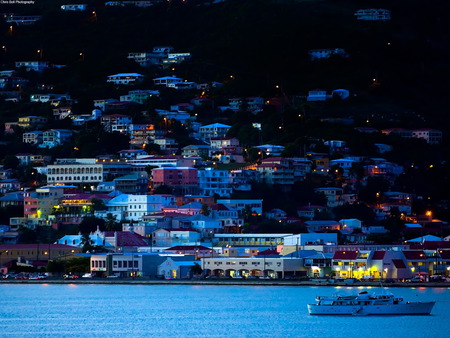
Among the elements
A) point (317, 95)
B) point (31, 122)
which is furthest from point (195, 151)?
point (317, 95)

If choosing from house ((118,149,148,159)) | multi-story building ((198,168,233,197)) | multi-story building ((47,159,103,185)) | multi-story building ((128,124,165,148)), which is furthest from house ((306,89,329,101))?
multi-story building ((47,159,103,185))

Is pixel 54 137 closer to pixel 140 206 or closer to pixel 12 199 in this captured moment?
pixel 12 199

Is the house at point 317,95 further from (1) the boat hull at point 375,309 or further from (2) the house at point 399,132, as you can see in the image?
(1) the boat hull at point 375,309

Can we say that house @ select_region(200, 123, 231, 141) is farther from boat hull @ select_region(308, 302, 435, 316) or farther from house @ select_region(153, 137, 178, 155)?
boat hull @ select_region(308, 302, 435, 316)

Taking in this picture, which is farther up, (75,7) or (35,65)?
(75,7)

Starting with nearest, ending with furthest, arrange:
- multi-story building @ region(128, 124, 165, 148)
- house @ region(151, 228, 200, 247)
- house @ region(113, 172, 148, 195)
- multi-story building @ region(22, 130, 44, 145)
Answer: house @ region(151, 228, 200, 247) < house @ region(113, 172, 148, 195) < multi-story building @ region(128, 124, 165, 148) < multi-story building @ region(22, 130, 44, 145)

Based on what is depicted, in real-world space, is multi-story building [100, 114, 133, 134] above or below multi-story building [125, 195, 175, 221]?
above

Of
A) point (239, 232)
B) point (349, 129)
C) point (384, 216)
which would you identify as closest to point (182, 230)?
point (239, 232)
